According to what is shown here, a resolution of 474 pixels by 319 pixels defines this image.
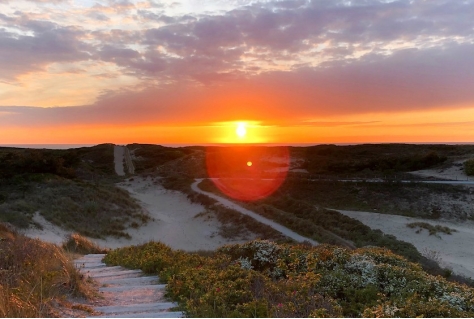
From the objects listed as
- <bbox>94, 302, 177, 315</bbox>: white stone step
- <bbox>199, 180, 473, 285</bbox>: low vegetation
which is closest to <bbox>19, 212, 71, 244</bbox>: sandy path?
<bbox>199, 180, 473, 285</bbox>: low vegetation

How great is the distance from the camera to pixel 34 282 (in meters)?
5.30

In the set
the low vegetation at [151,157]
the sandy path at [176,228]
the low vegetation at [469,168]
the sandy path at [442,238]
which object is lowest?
the sandy path at [442,238]

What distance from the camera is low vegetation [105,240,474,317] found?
16.1 ft

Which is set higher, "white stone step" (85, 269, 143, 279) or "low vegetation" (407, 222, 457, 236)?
"white stone step" (85, 269, 143, 279)

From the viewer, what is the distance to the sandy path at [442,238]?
19547 millimetres

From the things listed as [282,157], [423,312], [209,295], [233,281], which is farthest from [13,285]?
[282,157]

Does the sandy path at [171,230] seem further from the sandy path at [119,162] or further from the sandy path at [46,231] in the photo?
the sandy path at [119,162]

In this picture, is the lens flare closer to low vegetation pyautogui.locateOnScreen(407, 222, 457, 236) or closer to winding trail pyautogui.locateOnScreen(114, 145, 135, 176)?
low vegetation pyautogui.locateOnScreen(407, 222, 457, 236)

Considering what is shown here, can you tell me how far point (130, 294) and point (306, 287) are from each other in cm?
302

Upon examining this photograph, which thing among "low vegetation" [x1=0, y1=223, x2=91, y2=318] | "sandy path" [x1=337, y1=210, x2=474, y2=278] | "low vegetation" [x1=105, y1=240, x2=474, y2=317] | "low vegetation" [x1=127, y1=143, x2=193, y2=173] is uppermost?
"low vegetation" [x1=127, y1=143, x2=193, y2=173]

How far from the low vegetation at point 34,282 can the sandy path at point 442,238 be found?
56.8ft

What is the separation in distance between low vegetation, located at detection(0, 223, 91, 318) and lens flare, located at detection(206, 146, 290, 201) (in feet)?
86.7

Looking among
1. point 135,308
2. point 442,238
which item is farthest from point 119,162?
point 135,308

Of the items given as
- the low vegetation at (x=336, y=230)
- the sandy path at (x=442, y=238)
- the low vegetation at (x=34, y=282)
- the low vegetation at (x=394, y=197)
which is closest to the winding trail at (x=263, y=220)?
the low vegetation at (x=336, y=230)
